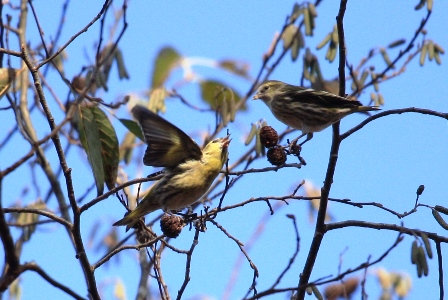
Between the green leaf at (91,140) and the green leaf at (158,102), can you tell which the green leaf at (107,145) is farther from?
the green leaf at (158,102)

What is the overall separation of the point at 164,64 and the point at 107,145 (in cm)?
414

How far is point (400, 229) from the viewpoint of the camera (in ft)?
10.4

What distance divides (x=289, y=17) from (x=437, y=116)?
11.5ft

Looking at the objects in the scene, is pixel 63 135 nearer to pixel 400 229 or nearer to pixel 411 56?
pixel 411 56

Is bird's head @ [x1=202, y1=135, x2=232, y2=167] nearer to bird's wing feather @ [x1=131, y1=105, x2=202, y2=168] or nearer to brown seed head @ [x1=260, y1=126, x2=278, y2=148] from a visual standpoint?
bird's wing feather @ [x1=131, y1=105, x2=202, y2=168]

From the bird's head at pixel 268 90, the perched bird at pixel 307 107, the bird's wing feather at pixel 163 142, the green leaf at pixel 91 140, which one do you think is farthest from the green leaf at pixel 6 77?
the bird's head at pixel 268 90

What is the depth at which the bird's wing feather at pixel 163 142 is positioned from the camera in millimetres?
3979

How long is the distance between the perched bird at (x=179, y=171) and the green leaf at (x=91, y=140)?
332mm

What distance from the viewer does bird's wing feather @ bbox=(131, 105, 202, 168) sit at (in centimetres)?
398

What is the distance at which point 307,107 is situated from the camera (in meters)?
5.62

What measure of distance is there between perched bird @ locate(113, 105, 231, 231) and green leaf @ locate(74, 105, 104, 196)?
0.33 meters

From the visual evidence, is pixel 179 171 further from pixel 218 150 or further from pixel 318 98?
pixel 318 98

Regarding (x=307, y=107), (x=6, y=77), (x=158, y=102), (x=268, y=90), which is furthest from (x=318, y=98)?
(x=6, y=77)

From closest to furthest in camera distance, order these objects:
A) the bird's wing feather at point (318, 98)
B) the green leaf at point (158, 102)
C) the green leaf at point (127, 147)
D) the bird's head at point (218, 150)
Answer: the bird's head at point (218, 150), the bird's wing feather at point (318, 98), the green leaf at point (158, 102), the green leaf at point (127, 147)
